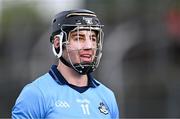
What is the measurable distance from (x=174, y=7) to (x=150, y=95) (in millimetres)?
6045

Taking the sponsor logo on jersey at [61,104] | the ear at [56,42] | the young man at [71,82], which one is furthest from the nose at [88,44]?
the sponsor logo on jersey at [61,104]

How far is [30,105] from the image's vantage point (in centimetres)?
566

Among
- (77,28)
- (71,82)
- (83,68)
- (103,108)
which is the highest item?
(77,28)

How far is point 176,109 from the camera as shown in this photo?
596 inches

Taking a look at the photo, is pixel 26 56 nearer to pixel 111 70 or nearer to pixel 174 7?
pixel 111 70

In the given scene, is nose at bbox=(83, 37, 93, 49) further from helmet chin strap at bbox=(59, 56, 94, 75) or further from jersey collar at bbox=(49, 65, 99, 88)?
jersey collar at bbox=(49, 65, 99, 88)

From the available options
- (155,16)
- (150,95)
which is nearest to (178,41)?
(155,16)

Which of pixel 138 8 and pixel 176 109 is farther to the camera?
pixel 138 8

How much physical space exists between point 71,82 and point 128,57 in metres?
13.3

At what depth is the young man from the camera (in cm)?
569

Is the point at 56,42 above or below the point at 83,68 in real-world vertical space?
above

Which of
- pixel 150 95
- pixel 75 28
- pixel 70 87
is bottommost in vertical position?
pixel 150 95

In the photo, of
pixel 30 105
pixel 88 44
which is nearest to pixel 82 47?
pixel 88 44

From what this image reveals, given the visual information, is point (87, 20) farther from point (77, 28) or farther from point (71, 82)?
point (71, 82)
